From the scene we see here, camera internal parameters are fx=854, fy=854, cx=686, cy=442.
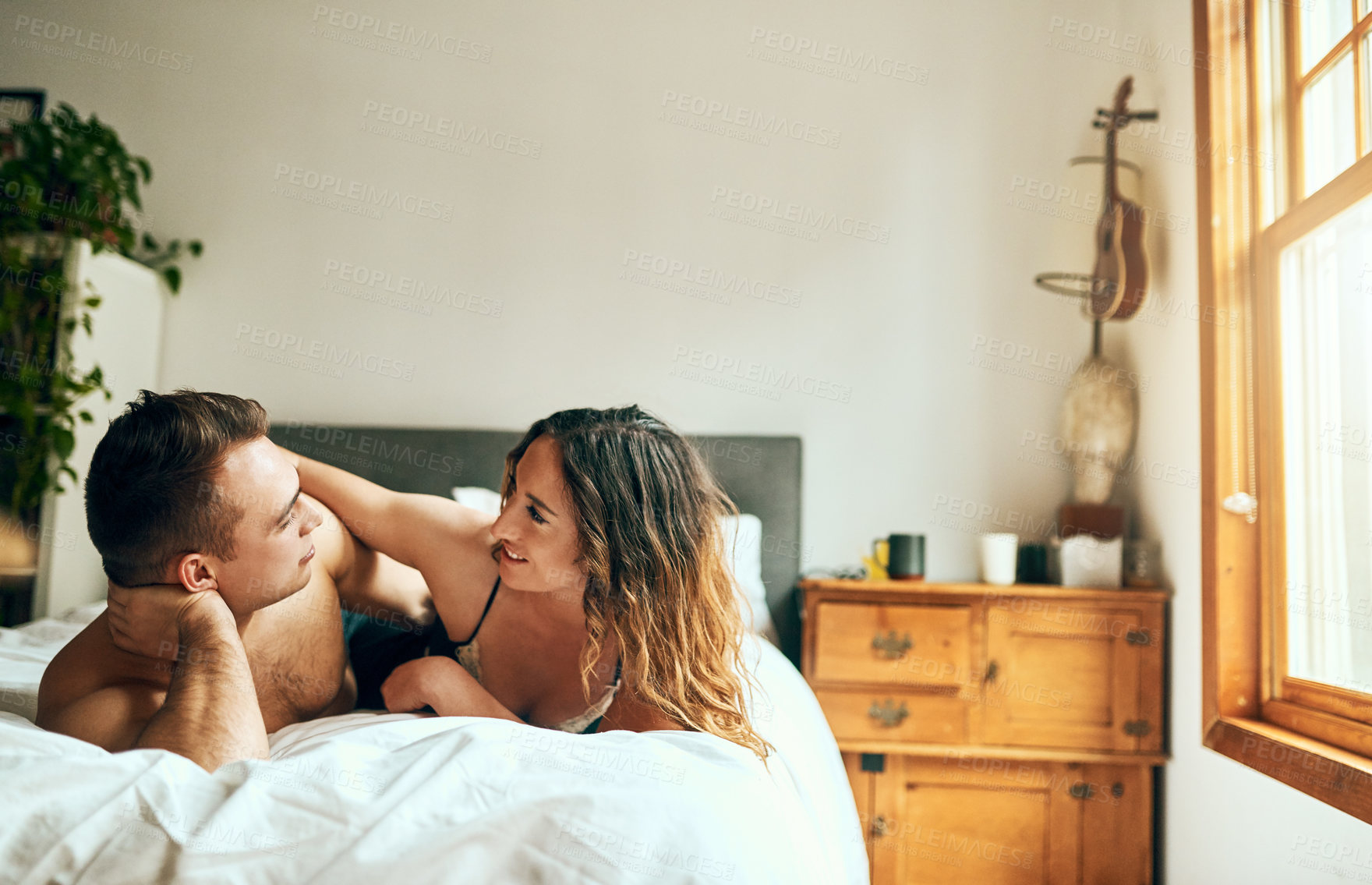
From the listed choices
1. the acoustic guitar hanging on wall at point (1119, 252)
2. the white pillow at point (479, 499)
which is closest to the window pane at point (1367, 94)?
the acoustic guitar hanging on wall at point (1119, 252)

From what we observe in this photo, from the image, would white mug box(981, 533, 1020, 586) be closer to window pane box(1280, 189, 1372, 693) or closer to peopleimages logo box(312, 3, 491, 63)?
window pane box(1280, 189, 1372, 693)

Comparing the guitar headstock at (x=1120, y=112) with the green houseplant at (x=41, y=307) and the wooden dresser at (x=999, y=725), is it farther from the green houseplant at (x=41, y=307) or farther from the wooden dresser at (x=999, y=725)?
the green houseplant at (x=41, y=307)

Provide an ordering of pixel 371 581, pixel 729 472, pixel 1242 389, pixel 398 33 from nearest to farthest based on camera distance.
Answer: pixel 371 581, pixel 1242 389, pixel 729 472, pixel 398 33

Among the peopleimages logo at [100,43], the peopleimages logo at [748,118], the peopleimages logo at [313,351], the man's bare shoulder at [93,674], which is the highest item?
the peopleimages logo at [100,43]

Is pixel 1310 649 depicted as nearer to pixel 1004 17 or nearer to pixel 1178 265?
pixel 1178 265

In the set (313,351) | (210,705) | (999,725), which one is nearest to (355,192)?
(313,351)

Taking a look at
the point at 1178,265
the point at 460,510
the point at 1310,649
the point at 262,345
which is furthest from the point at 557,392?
the point at 1310,649

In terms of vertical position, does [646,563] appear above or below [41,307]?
below

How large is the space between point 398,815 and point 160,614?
1.62 ft

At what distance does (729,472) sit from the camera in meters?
2.49

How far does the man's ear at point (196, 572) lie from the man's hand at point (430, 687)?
0.27 meters

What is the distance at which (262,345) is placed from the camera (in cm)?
269

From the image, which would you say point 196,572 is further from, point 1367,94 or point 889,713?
point 1367,94

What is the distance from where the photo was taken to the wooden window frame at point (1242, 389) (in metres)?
1.70
